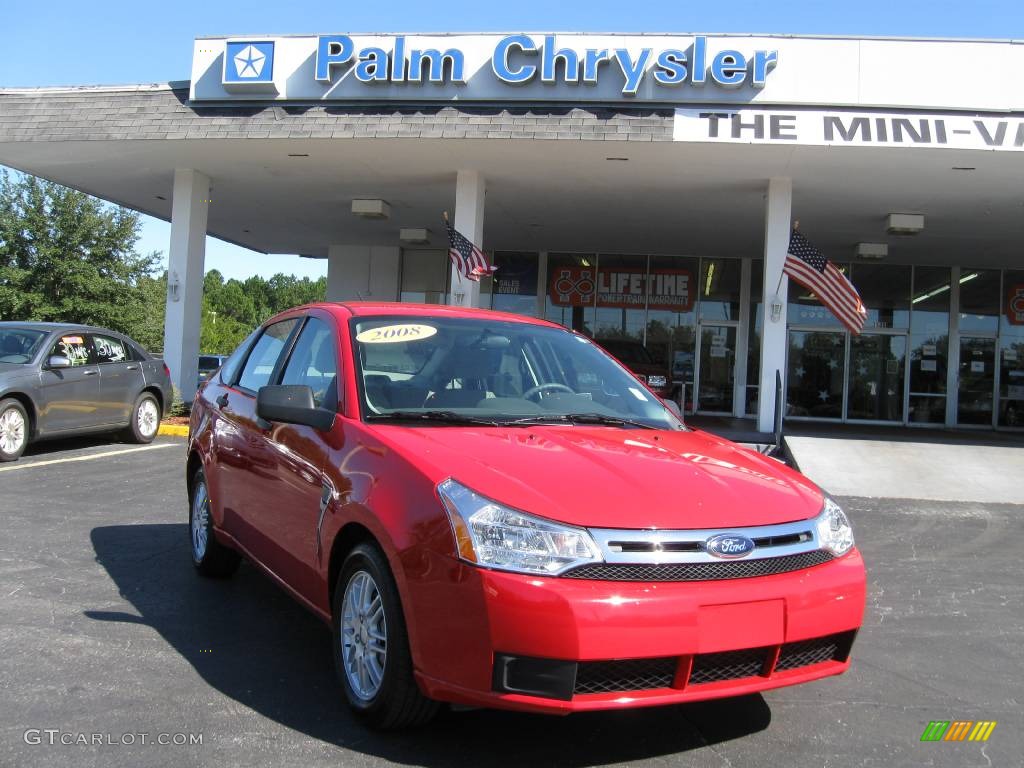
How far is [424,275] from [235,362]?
17291 millimetres

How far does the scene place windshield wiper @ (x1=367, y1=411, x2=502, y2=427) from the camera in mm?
3469

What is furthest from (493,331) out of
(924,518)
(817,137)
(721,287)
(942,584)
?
(721,287)

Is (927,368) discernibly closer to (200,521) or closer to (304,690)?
(200,521)

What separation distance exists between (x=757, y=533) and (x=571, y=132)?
9846 mm

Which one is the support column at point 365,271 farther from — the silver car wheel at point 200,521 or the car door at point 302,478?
the car door at point 302,478

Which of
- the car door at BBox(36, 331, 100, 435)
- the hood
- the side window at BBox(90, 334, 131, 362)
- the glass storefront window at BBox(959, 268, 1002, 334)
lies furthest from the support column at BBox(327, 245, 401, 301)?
the hood

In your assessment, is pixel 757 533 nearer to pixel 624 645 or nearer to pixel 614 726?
pixel 624 645

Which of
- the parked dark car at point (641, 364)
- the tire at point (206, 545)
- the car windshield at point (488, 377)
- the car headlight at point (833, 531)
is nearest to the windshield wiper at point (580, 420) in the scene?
the car windshield at point (488, 377)

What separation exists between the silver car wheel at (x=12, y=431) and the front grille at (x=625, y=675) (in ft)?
29.0

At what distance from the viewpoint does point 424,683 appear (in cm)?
277

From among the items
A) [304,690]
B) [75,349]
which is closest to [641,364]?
[75,349]

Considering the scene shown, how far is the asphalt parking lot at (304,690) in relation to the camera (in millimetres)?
2971

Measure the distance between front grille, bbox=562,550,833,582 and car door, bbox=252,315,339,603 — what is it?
1293 mm

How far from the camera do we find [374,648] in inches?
120
